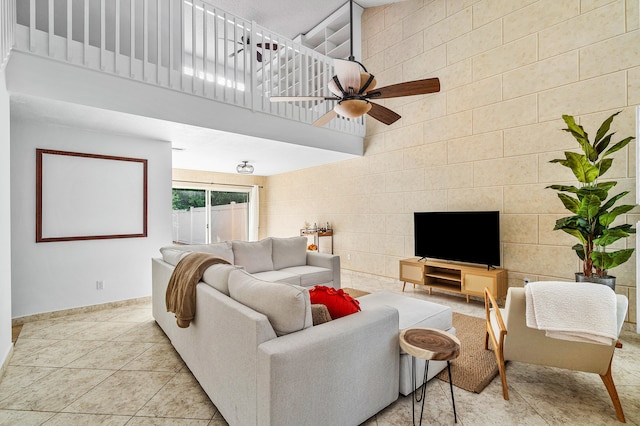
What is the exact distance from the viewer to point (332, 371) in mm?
1443

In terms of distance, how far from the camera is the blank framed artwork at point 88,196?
3.32 m

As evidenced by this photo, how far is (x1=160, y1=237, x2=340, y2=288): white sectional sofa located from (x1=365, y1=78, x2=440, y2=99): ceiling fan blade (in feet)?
7.65

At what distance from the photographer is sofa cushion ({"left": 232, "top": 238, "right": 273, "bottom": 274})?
3885mm

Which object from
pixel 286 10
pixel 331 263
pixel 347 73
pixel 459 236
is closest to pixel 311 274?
pixel 331 263

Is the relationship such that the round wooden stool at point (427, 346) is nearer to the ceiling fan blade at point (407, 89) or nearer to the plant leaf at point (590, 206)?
the ceiling fan blade at point (407, 89)

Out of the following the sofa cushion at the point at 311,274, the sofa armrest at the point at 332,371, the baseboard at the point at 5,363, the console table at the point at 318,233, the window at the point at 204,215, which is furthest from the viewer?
the window at the point at 204,215

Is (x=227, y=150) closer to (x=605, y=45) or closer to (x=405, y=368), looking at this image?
(x=405, y=368)

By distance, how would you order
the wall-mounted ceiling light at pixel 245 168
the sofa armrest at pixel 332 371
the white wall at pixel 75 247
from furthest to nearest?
the wall-mounted ceiling light at pixel 245 168
the white wall at pixel 75 247
the sofa armrest at pixel 332 371

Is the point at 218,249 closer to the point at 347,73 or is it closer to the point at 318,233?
the point at 347,73

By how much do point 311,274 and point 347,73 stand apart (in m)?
2.49

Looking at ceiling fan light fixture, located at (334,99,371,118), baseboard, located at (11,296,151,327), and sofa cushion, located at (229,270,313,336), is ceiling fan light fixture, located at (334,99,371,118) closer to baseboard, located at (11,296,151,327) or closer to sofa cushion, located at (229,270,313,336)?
sofa cushion, located at (229,270,313,336)

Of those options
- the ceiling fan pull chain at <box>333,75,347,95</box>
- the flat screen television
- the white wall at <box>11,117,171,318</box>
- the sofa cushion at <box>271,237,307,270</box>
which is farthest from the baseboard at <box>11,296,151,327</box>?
the flat screen television

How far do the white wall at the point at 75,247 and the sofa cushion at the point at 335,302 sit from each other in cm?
316

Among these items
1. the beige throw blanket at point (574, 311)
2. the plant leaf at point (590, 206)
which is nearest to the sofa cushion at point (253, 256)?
the beige throw blanket at point (574, 311)
